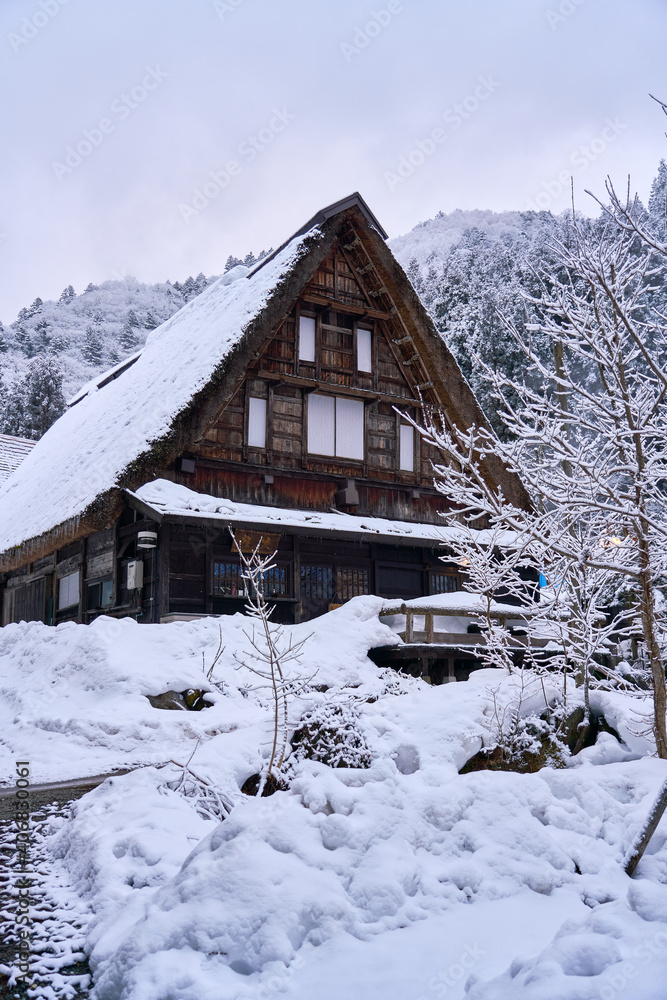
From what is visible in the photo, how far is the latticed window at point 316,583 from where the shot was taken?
1473cm

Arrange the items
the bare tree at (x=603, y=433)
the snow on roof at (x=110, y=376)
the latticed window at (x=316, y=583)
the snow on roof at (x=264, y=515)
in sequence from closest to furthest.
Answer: the bare tree at (x=603, y=433) < the snow on roof at (x=264, y=515) < the latticed window at (x=316, y=583) < the snow on roof at (x=110, y=376)

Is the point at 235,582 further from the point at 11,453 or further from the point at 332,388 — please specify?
the point at 11,453

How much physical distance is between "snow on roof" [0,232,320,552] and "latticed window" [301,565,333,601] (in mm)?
3982

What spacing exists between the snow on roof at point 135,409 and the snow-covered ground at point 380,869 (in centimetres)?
692

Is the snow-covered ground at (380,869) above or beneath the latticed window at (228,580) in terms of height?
beneath

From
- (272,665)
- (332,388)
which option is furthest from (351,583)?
(272,665)

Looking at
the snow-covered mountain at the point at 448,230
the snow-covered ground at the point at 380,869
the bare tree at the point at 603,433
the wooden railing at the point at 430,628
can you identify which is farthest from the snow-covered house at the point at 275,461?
the snow-covered mountain at the point at 448,230

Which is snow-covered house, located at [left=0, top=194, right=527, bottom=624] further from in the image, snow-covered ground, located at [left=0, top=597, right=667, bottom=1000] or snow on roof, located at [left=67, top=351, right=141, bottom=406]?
snow-covered ground, located at [left=0, top=597, right=667, bottom=1000]

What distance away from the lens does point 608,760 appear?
652cm

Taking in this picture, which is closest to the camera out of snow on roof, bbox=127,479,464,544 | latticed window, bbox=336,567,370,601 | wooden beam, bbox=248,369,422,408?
snow on roof, bbox=127,479,464,544

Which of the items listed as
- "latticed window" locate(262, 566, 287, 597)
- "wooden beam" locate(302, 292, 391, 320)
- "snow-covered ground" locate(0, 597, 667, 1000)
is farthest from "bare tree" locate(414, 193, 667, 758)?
"wooden beam" locate(302, 292, 391, 320)

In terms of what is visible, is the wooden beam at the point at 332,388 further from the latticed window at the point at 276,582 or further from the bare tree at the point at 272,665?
the latticed window at the point at 276,582

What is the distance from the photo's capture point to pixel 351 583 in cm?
1532

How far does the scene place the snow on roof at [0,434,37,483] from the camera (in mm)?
26656
